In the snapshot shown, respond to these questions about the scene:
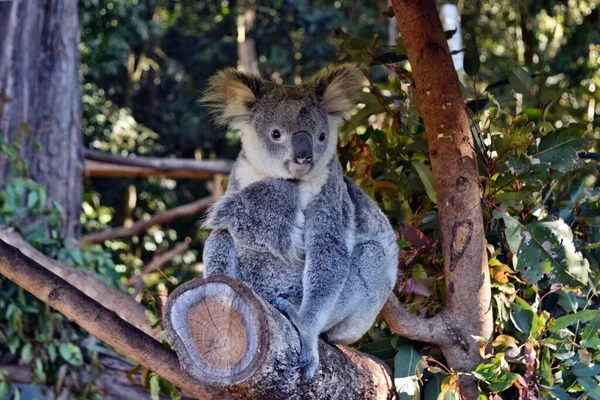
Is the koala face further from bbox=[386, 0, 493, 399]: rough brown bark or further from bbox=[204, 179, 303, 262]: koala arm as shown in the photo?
bbox=[386, 0, 493, 399]: rough brown bark

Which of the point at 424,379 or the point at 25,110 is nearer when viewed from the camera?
the point at 424,379

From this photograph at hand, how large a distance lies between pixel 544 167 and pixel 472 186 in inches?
15.2

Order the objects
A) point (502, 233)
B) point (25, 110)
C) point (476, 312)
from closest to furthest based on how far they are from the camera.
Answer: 1. point (476, 312)
2. point (502, 233)
3. point (25, 110)

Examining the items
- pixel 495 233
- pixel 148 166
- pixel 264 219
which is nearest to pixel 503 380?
pixel 495 233

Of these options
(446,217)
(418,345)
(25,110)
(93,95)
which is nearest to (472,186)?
(446,217)

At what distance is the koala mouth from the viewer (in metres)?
3.69

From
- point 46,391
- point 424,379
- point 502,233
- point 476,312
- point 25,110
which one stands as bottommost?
point 46,391

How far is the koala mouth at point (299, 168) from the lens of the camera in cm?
369

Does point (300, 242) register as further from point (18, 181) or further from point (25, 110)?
point (25, 110)

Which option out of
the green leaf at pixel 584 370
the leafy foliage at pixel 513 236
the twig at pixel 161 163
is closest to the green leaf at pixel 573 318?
the leafy foliage at pixel 513 236

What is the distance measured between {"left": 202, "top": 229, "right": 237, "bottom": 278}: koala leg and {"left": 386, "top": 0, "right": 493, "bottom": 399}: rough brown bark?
818mm

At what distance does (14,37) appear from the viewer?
7.21 m

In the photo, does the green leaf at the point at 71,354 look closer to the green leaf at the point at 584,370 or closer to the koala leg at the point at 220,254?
the koala leg at the point at 220,254

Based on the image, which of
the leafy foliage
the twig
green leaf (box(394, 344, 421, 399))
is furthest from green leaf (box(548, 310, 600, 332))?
the twig
